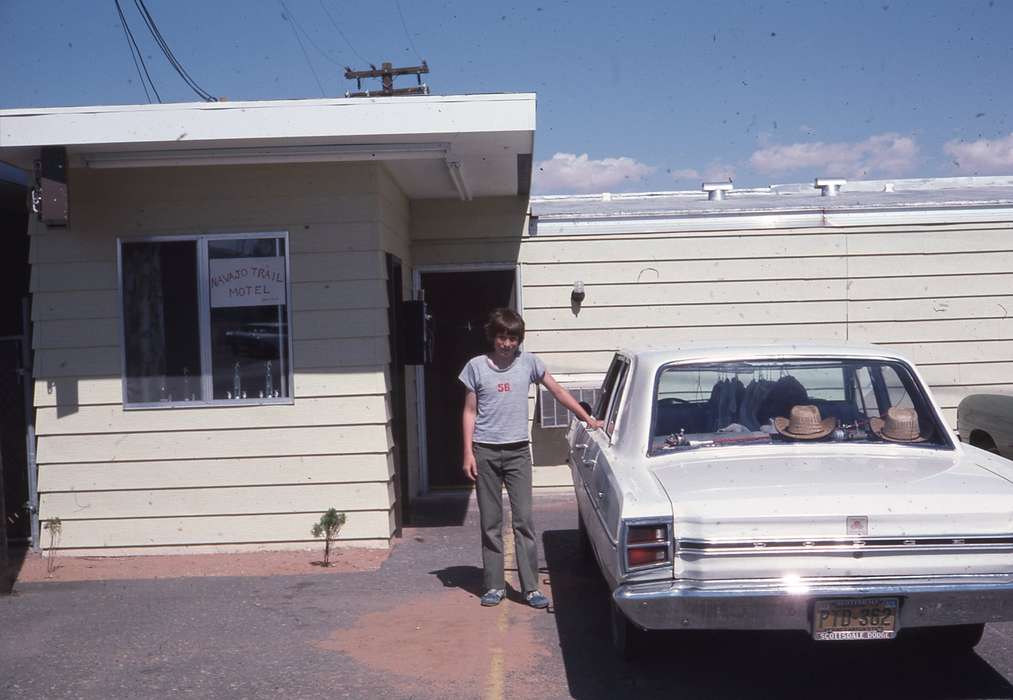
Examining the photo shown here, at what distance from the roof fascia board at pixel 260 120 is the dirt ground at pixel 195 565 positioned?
3.18m

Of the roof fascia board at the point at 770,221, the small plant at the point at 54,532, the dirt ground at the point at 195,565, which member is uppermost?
the roof fascia board at the point at 770,221

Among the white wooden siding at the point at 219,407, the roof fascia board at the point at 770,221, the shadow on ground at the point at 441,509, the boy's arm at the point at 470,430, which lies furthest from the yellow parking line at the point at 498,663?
the roof fascia board at the point at 770,221

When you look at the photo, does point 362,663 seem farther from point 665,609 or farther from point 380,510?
point 380,510

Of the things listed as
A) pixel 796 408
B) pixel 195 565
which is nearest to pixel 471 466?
pixel 796 408

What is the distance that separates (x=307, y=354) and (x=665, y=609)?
4.50 meters

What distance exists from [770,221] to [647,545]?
275 inches

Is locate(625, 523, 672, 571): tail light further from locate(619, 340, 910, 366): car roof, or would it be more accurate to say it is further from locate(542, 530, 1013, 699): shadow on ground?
locate(619, 340, 910, 366): car roof

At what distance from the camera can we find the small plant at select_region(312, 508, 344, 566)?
7895mm

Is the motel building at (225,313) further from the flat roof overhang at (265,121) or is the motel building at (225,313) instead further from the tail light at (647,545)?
the tail light at (647,545)

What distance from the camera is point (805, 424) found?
547 centimetres

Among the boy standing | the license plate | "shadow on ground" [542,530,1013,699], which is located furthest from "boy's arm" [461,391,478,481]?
the license plate

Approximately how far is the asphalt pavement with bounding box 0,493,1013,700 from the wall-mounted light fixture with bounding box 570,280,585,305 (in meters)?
3.78

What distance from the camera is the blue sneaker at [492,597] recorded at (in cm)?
652

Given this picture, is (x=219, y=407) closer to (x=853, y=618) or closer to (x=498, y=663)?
(x=498, y=663)
